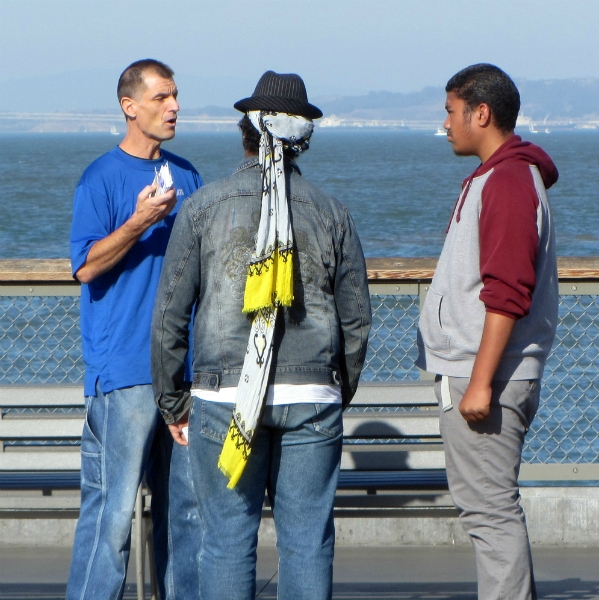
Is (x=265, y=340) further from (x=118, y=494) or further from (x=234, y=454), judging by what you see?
(x=118, y=494)

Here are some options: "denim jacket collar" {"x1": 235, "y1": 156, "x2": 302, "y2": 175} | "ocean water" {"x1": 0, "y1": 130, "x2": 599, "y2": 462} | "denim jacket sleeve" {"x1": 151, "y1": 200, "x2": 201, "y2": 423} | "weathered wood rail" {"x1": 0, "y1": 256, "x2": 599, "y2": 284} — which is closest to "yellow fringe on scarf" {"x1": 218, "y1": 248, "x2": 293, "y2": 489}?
"denim jacket sleeve" {"x1": 151, "y1": 200, "x2": 201, "y2": 423}

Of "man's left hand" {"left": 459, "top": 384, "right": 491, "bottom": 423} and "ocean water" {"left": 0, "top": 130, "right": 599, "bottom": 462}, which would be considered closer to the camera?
"man's left hand" {"left": 459, "top": 384, "right": 491, "bottom": 423}

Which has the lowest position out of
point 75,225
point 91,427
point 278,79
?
point 91,427

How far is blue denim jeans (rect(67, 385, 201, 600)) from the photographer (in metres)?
3.31

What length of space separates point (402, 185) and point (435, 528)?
233ft

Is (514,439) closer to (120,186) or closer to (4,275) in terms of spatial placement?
(120,186)

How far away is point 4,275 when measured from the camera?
14.4 ft

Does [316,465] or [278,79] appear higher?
[278,79]

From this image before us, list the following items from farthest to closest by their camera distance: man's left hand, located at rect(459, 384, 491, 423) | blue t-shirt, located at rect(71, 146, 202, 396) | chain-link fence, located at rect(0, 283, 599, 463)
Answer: chain-link fence, located at rect(0, 283, 599, 463)
blue t-shirt, located at rect(71, 146, 202, 396)
man's left hand, located at rect(459, 384, 491, 423)

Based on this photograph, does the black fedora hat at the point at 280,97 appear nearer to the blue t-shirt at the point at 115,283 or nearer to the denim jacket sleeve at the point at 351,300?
the denim jacket sleeve at the point at 351,300

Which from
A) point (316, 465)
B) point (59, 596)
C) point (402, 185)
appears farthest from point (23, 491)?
point (402, 185)

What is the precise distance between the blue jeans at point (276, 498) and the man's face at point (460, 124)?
3.07 ft

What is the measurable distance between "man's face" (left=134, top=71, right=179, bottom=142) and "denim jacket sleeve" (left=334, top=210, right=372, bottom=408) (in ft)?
2.79

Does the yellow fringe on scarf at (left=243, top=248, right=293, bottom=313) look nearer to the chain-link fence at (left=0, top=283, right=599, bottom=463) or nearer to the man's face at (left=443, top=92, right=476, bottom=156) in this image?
the man's face at (left=443, top=92, right=476, bottom=156)
